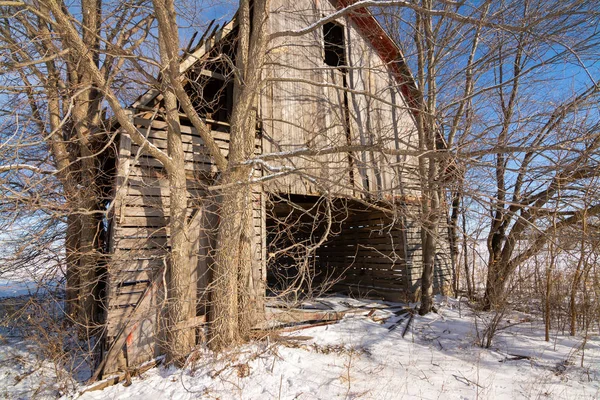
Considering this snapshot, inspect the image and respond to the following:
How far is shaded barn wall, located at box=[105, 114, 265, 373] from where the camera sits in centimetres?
489

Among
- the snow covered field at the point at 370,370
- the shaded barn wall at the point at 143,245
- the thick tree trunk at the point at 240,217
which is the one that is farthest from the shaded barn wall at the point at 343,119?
the snow covered field at the point at 370,370

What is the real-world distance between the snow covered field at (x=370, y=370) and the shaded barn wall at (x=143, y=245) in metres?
0.66

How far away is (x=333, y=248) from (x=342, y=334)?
5304 millimetres

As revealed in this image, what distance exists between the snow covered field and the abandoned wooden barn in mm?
922

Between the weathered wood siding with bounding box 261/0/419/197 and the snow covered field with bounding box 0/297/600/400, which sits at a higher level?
the weathered wood siding with bounding box 261/0/419/197

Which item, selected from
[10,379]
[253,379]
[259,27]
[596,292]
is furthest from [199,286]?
[596,292]

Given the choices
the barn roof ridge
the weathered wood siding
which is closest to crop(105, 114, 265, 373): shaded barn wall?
the weathered wood siding

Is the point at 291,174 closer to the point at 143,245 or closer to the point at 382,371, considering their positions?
the point at 143,245

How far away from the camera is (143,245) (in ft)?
16.9

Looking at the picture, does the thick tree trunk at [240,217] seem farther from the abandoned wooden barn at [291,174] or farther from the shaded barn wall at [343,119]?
the shaded barn wall at [343,119]

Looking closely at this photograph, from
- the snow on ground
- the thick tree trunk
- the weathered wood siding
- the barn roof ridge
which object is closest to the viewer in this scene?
the snow on ground

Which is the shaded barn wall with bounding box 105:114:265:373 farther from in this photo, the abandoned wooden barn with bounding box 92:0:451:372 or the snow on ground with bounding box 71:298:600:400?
the snow on ground with bounding box 71:298:600:400

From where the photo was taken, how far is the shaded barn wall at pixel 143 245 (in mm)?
4887

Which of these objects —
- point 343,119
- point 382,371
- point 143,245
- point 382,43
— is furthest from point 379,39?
point 382,371
